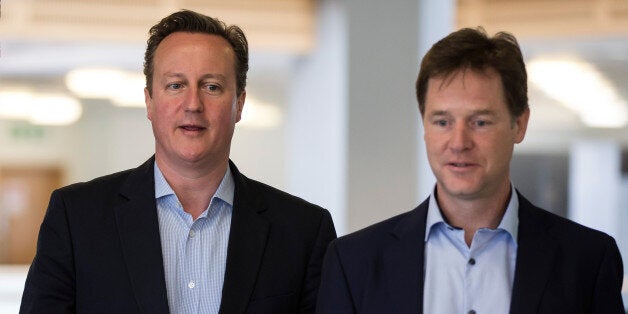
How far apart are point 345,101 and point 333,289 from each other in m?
3.04

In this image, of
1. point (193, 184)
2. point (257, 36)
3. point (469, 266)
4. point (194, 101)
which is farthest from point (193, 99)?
point (257, 36)

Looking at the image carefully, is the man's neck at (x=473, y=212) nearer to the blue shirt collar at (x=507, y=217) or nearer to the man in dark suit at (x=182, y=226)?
the blue shirt collar at (x=507, y=217)

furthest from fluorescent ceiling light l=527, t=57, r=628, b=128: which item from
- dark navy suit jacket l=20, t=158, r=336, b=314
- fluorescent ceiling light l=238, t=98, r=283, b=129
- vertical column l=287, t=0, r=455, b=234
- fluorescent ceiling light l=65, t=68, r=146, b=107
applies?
dark navy suit jacket l=20, t=158, r=336, b=314

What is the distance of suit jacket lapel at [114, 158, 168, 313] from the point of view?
2137mm

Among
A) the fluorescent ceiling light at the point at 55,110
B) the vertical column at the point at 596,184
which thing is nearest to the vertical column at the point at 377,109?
the vertical column at the point at 596,184

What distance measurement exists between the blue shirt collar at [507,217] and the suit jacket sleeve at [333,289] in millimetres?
216

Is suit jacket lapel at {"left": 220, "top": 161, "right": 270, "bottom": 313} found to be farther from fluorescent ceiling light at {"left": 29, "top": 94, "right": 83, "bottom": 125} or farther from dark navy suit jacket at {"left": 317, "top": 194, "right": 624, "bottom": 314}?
fluorescent ceiling light at {"left": 29, "top": 94, "right": 83, "bottom": 125}

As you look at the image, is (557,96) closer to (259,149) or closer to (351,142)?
(351,142)

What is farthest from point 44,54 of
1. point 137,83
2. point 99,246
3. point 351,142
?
point 99,246

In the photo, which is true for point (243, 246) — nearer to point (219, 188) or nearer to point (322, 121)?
point (219, 188)

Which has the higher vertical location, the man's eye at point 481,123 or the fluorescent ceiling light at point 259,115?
the fluorescent ceiling light at point 259,115

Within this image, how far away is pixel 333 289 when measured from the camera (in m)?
2.15

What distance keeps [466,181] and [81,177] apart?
11.9ft

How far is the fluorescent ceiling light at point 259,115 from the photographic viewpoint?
5.40 m
